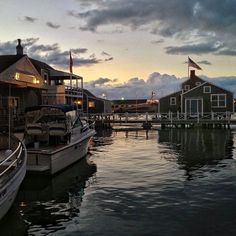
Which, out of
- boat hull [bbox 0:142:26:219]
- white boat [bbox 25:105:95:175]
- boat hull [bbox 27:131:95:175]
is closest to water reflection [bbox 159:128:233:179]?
white boat [bbox 25:105:95:175]

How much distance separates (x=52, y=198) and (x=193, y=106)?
45.5 meters

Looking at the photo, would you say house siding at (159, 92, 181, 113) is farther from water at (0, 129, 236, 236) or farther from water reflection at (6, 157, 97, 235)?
water reflection at (6, 157, 97, 235)

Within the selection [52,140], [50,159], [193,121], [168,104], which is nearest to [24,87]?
[52,140]

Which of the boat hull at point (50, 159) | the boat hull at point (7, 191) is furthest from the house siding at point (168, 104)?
the boat hull at point (7, 191)

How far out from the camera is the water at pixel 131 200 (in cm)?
1119

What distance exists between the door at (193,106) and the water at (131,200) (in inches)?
1390

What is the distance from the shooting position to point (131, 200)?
13.9 meters

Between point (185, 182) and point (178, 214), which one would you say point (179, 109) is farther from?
point (178, 214)

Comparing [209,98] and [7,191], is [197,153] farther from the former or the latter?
[209,98]

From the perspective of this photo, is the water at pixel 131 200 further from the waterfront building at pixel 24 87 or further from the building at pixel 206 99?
the building at pixel 206 99

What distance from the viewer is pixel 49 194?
1552 centimetres

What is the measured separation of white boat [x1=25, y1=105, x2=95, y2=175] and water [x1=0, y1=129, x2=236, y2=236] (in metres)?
0.58

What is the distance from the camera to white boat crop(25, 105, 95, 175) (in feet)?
59.2

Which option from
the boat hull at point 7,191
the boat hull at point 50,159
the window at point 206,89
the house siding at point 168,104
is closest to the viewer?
the boat hull at point 7,191
